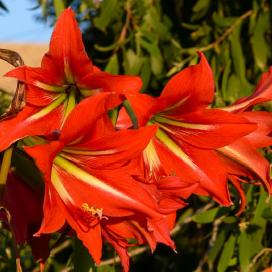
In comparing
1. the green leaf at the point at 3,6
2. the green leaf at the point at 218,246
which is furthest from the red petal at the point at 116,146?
the green leaf at the point at 3,6

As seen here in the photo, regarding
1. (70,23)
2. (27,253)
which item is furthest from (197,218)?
(70,23)

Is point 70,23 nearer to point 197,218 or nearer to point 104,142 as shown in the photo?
point 104,142

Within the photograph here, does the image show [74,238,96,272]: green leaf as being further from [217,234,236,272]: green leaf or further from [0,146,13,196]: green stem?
[217,234,236,272]: green leaf

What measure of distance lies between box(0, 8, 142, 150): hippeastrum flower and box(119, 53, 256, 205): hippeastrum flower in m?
0.02

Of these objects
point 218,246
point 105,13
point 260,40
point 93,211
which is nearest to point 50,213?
point 93,211

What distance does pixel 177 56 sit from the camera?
1.75 metres

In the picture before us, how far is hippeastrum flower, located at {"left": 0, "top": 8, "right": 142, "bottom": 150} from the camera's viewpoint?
Result: 0.51 metres

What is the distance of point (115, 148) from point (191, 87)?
0.08 meters

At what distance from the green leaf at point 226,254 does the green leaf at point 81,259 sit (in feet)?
1.74

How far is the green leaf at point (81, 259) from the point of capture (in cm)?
58

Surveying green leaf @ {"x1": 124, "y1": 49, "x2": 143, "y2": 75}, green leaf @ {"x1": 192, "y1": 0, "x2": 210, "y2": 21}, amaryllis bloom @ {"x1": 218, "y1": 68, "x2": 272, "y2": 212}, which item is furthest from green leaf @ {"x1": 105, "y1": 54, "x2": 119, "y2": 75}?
amaryllis bloom @ {"x1": 218, "y1": 68, "x2": 272, "y2": 212}

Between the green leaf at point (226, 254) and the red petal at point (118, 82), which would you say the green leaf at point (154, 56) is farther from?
the red petal at point (118, 82)

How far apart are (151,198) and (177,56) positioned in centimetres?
126

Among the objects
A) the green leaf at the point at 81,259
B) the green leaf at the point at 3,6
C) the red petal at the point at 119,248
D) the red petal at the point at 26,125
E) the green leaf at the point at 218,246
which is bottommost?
Answer: the green leaf at the point at 218,246
